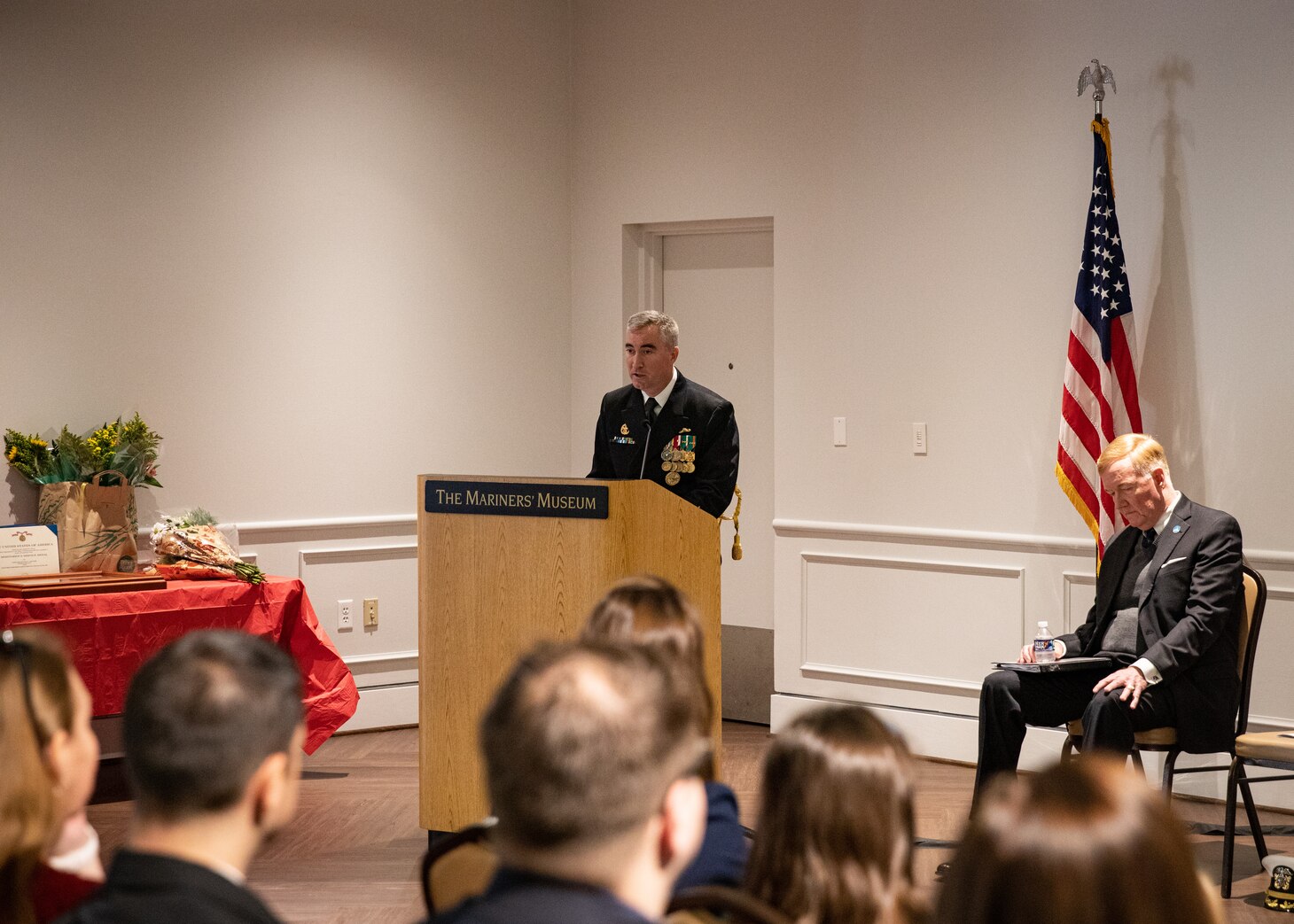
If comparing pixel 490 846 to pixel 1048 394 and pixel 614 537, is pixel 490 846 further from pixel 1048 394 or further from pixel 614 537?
pixel 1048 394

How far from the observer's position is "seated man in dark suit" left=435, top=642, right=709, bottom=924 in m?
1.15

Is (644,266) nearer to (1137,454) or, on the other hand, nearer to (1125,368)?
(1125,368)

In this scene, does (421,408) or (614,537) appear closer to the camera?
(614,537)

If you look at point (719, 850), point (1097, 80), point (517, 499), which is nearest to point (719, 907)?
point (719, 850)

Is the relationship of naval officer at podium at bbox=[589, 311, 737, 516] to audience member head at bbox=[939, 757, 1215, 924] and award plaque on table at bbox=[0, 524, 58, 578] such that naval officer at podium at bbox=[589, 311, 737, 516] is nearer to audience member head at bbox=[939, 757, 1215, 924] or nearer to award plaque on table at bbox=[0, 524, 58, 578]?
award plaque on table at bbox=[0, 524, 58, 578]

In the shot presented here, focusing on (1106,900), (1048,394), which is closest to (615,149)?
(1048,394)

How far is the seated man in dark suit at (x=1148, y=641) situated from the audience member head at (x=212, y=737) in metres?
3.11

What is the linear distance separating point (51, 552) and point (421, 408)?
1977mm

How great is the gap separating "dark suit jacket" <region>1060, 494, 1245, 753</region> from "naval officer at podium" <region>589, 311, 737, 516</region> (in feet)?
4.51

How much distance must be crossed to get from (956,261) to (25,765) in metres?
4.63

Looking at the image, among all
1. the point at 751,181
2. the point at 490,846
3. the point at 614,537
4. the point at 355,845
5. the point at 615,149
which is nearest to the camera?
the point at 490,846

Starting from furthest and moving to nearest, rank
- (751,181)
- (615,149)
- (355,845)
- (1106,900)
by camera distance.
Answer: (615,149) → (751,181) → (355,845) → (1106,900)

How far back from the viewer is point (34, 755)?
5.06 feet

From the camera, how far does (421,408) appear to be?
20.7 ft
